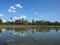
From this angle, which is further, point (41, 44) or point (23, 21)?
point (23, 21)

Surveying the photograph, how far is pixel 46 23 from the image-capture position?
8119cm

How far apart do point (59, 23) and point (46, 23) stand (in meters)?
10.6

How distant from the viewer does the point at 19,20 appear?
77.2m

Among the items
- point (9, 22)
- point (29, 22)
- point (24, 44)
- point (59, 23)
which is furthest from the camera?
point (59, 23)

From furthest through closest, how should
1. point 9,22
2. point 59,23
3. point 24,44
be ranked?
point 59,23
point 9,22
point 24,44

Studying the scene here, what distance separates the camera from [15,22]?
75.9 meters

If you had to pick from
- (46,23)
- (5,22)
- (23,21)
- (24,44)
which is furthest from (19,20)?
(24,44)

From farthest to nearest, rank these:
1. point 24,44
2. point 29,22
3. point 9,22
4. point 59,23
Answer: point 59,23
point 29,22
point 9,22
point 24,44

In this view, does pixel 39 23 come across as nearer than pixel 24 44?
No

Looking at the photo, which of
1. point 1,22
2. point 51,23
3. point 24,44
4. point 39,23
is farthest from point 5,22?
point 24,44

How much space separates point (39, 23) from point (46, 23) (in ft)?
15.0

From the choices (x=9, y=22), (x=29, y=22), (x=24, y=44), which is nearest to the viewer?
(x=24, y=44)

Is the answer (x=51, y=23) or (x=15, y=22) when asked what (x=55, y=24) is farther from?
(x=15, y=22)

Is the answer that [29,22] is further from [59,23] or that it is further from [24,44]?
[24,44]
